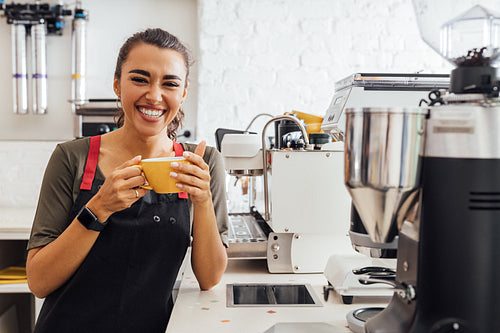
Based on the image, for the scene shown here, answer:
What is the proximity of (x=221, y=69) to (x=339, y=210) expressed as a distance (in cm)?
190

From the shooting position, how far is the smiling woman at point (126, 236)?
44.6 inches

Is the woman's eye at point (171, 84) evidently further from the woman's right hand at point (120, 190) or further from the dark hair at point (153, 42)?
the woman's right hand at point (120, 190)

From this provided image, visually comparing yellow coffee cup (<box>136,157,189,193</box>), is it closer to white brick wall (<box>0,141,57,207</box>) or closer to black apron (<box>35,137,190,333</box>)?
black apron (<box>35,137,190,333</box>)

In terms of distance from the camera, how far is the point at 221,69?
303cm

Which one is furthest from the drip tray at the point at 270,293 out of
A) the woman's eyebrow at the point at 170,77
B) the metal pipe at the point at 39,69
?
the metal pipe at the point at 39,69

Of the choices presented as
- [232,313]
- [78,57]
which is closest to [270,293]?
[232,313]

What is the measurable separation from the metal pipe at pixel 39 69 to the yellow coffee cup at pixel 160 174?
253 centimetres

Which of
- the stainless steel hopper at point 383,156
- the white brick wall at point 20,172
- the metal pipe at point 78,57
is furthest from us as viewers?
the metal pipe at point 78,57

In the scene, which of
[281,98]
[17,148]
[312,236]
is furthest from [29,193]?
[312,236]

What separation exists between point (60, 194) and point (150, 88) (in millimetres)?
348

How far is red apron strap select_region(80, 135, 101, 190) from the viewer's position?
1193 mm

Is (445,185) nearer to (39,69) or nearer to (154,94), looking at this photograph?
(154,94)

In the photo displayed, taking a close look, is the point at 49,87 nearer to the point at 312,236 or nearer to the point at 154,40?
the point at 154,40

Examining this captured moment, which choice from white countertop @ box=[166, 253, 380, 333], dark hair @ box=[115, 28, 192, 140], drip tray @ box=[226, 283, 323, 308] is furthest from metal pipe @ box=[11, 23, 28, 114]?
drip tray @ box=[226, 283, 323, 308]
